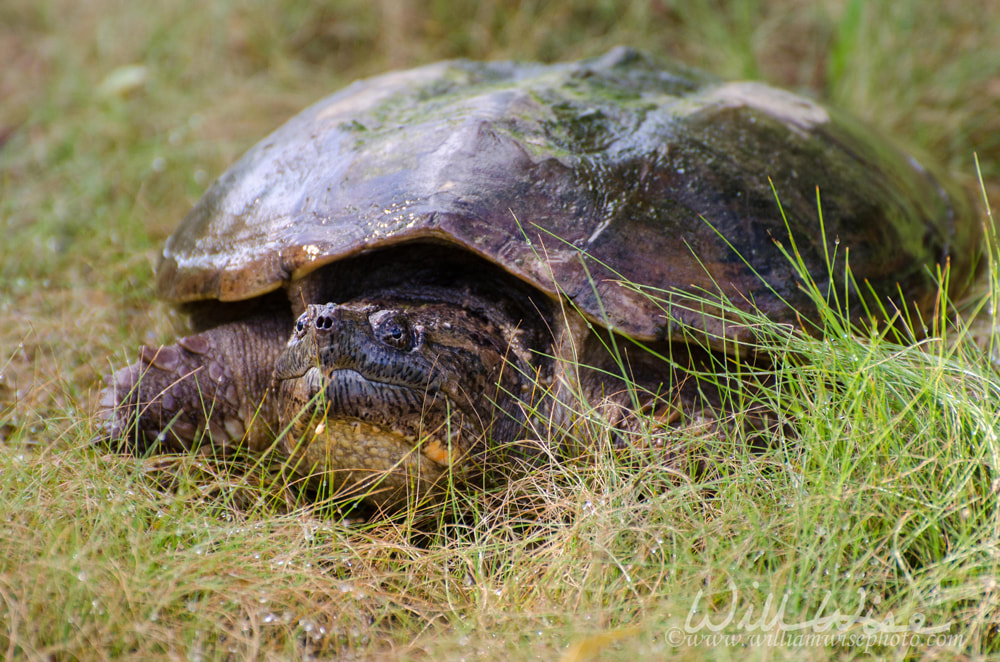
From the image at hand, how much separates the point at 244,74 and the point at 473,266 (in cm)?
316

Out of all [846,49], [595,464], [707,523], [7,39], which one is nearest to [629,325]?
[595,464]

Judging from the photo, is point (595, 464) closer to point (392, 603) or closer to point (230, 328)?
point (392, 603)

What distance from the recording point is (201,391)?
2227 millimetres

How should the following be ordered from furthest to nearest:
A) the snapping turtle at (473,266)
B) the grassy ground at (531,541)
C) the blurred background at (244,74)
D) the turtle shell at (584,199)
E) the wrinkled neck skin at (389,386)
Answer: the blurred background at (244,74) → the turtle shell at (584,199) → the snapping turtle at (473,266) → the wrinkled neck skin at (389,386) → the grassy ground at (531,541)

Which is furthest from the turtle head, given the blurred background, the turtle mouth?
the blurred background

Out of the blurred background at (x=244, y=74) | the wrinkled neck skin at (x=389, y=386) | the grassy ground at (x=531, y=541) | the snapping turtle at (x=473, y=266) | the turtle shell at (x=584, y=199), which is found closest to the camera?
the grassy ground at (x=531, y=541)

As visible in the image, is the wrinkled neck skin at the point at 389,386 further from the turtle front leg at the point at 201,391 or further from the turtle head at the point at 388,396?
the turtle front leg at the point at 201,391

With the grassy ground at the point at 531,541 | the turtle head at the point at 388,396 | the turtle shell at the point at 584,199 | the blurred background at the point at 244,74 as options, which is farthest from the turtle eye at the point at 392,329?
the blurred background at the point at 244,74

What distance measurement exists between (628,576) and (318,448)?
30.8 inches

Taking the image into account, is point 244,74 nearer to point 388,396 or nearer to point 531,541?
point 388,396

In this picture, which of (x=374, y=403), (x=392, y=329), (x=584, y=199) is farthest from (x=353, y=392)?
(x=584, y=199)

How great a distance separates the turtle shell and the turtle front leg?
0.17m

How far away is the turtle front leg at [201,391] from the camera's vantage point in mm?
2139

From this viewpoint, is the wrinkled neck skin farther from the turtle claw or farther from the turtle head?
the turtle claw
